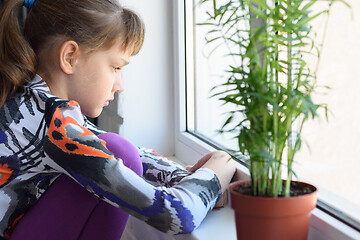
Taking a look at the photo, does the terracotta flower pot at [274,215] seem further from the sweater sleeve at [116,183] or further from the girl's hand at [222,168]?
the girl's hand at [222,168]

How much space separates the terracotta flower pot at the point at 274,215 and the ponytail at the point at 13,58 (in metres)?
0.65

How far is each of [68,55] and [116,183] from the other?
0.36 meters

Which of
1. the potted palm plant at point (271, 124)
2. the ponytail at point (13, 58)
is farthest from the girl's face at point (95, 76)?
the potted palm plant at point (271, 124)

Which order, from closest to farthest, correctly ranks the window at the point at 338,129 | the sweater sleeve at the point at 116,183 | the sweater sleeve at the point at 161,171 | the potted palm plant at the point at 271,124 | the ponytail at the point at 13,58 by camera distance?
the potted palm plant at the point at 271,124 < the window at the point at 338,129 < the sweater sleeve at the point at 116,183 < the ponytail at the point at 13,58 < the sweater sleeve at the point at 161,171

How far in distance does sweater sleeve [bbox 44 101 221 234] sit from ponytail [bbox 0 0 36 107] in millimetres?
152

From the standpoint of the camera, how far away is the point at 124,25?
1.33 metres

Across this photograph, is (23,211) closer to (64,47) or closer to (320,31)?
(64,47)

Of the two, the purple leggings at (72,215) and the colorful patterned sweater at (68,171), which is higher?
the colorful patterned sweater at (68,171)

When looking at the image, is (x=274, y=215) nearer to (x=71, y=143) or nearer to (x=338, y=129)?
(x=338, y=129)

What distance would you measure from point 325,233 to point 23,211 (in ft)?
2.30

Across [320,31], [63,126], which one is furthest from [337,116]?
[63,126]

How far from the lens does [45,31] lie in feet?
4.20

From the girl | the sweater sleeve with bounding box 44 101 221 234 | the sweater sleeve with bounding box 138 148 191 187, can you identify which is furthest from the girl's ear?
the sweater sleeve with bounding box 138 148 191 187

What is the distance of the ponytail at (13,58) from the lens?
4.07ft
